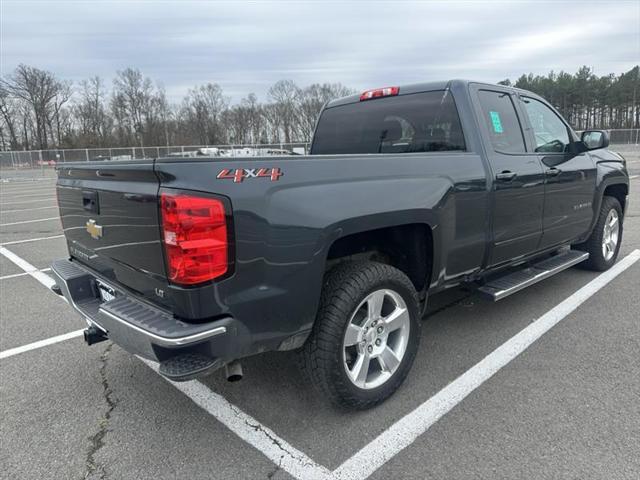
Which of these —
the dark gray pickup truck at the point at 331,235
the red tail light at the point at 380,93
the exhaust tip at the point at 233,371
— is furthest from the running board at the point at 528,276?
the exhaust tip at the point at 233,371

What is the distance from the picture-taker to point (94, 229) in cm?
271

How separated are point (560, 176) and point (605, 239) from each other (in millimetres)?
1634

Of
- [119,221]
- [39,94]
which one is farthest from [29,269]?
[39,94]

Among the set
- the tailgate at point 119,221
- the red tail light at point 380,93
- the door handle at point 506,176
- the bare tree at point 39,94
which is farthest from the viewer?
the bare tree at point 39,94

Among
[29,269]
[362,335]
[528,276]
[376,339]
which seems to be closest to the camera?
[362,335]

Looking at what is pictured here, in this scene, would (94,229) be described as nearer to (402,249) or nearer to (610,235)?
(402,249)

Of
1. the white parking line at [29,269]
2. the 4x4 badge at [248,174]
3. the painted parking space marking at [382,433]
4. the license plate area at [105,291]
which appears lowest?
the painted parking space marking at [382,433]

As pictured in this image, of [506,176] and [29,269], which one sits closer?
[506,176]

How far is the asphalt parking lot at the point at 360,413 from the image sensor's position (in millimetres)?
2283

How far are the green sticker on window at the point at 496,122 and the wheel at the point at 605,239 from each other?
7.13ft

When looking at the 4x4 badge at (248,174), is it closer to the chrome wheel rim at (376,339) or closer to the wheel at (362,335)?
the wheel at (362,335)

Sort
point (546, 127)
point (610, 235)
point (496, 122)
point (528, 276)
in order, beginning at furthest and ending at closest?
point (610, 235), point (546, 127), point (528, 276), point (496, 122)

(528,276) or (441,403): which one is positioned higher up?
(528,276)

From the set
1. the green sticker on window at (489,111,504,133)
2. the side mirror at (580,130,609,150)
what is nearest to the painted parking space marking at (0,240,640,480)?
the green sticker on window at (489,111,504,133)
